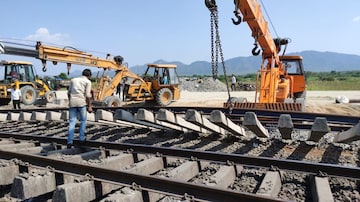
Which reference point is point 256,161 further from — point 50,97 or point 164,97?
point 50,97

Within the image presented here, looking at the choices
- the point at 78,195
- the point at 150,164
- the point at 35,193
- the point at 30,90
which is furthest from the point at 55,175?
the point at 30,90

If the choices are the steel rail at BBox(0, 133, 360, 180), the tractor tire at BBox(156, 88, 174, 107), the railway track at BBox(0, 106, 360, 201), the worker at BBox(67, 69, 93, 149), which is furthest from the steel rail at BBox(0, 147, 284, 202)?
the tractor tire at BBox(156, 88, 174, 107)

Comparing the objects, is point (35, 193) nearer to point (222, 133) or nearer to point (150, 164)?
point (150, 164)

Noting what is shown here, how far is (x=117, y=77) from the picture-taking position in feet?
63.1

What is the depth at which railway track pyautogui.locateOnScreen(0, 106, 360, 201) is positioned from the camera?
358 centimetres

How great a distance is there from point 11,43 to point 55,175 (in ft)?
39.2

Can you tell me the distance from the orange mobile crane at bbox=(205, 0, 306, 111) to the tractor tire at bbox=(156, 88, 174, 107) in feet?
26.6

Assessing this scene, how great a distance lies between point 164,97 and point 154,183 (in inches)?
663

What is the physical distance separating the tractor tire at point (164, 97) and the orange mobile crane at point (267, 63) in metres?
8.09

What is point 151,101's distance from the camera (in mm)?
20781

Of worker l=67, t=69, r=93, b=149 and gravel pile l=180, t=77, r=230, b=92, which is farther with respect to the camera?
A: gravel pile l=180, t=77, r=230, b=92

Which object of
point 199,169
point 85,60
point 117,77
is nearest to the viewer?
point 199,169

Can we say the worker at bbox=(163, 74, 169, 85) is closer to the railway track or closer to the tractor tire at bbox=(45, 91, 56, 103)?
the tractor tire at bbox=(45, 91, 56, 103)

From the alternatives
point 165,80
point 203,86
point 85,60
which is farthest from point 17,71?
point 203,86
